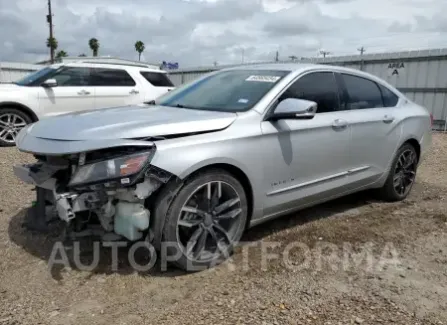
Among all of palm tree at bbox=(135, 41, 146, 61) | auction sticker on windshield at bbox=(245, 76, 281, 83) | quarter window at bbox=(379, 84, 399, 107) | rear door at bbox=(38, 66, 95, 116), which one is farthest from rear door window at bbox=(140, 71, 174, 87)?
palm tree at bbox=(135, 41, 146, 61)

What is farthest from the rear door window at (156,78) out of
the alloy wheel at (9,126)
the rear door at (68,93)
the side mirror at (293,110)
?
the side mirror at (293,110)

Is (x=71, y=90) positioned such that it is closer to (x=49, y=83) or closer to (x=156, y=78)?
(x=49, y=83)

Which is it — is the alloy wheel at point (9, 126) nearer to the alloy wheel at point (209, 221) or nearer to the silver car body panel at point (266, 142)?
the silver car body panel at point (266, 142)

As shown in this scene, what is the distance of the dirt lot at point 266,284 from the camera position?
8.52 ft

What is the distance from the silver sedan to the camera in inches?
110

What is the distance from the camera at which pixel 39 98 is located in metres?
8.05

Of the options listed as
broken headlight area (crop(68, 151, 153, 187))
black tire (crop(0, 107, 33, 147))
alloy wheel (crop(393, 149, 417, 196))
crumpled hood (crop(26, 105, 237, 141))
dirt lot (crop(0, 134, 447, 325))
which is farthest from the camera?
black tire (crop(0, 107, 33, 147))

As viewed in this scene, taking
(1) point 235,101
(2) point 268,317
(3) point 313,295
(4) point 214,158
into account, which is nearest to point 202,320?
(2) point 268,317

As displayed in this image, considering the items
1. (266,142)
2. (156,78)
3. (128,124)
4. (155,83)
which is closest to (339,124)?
(266,142)

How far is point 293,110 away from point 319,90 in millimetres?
820

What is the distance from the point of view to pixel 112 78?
9.12m

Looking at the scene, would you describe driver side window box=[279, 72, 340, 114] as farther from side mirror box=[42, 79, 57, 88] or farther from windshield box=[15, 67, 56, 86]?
→ windshield box=[15, 67, 56, 86]

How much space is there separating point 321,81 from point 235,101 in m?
0.98

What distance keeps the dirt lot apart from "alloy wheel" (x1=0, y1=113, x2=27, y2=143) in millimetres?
4066
